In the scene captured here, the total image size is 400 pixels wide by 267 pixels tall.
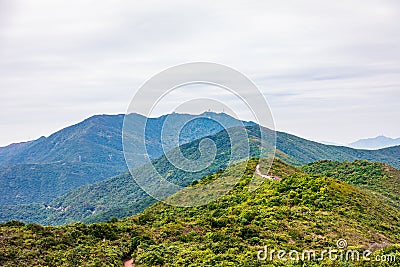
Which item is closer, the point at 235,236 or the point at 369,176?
the point at 235,236

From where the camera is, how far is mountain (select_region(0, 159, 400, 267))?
774 inches

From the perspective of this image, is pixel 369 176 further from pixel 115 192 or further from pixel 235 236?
pixel 115 192

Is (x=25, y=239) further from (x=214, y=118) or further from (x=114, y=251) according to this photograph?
(x=214, y=118)

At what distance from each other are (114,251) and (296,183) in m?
19.3

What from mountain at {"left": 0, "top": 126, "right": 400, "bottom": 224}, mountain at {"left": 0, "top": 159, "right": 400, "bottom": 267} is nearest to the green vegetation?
mountain at {"left": 0, "top": 159, "right": 400, "bottom": 267}

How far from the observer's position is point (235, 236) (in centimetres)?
2355

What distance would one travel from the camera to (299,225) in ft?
81.9

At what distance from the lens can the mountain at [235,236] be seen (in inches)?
774

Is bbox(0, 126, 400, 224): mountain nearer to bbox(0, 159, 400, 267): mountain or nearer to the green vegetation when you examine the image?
the green vegetation

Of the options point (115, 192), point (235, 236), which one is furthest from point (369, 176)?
point (115, 192)

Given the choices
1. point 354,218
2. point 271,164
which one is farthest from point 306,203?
point 271,164

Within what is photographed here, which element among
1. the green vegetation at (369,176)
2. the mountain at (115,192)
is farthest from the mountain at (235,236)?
the mountain at (115,192)

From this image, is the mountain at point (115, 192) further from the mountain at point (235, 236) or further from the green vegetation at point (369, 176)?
the mountain at point (235, 236)

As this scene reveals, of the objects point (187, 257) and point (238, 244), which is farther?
point (238, 244)
